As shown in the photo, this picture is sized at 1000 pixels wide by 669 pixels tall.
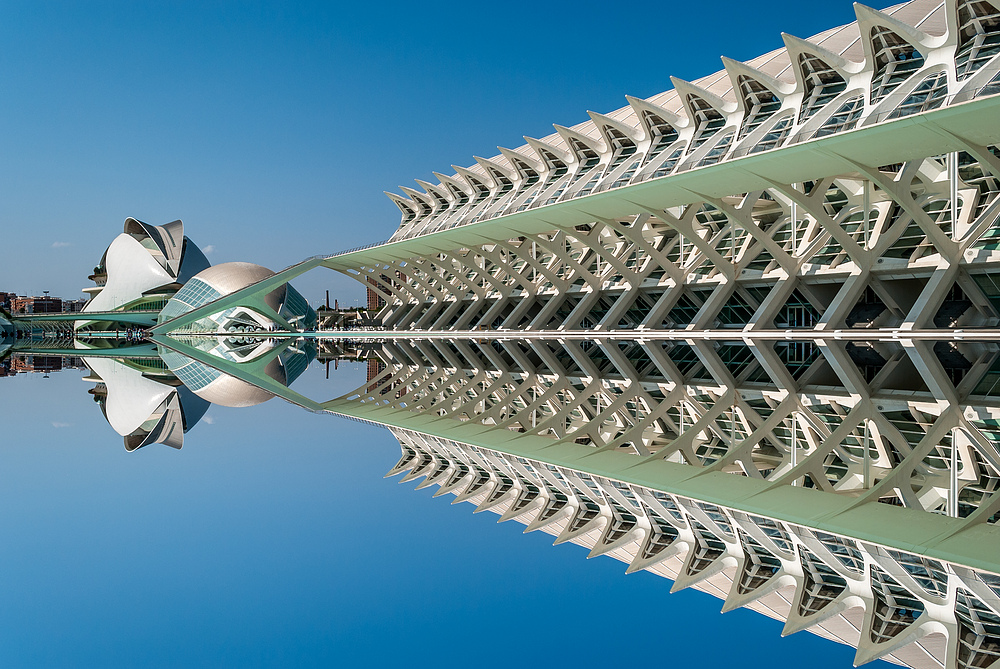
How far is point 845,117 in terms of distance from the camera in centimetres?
2066

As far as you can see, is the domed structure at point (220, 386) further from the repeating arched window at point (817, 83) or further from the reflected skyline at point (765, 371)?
the repeating arched window at point (817, 83)

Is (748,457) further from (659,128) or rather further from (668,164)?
(659,128)

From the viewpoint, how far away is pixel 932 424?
364 inches

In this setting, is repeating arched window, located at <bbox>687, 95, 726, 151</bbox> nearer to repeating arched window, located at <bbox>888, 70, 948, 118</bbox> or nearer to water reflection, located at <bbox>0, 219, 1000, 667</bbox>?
repeating arched window, located at <bbox>888, 70, 948, 118</bbox>

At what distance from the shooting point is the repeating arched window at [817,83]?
24.0 meters

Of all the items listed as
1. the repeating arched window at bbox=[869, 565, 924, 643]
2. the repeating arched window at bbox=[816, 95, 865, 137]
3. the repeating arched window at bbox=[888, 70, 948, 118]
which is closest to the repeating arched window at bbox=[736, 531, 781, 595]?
the repeating arched window at bbox=[869, 565, 924, 643]

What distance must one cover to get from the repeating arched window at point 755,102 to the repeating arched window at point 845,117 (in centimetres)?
465

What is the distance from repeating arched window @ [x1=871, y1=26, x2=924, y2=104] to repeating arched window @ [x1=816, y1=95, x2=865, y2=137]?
1.57 feet

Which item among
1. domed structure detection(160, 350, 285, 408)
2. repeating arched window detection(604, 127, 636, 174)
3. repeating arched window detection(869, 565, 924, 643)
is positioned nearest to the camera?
repeating arched window detection(869, 565, 924, 643)

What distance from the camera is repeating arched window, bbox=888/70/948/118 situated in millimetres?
17406

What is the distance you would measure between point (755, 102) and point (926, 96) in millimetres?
9578

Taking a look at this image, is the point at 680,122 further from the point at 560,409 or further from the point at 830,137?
the point at 560,409

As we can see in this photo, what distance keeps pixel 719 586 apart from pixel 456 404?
8732 millimetres

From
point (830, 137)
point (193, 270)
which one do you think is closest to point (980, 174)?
point (830, 137)
